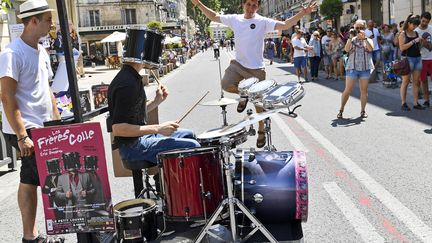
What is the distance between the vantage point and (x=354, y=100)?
12883 mm

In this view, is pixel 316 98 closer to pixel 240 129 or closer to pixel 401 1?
pixel 240 129

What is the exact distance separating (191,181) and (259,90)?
40.8 inches

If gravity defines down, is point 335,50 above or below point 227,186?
above

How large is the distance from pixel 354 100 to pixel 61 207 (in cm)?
1035

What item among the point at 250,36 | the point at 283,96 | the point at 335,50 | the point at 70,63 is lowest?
the point at 335,50

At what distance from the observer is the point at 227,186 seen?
364cm

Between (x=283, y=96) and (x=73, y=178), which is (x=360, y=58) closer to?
(x=283, y=96)

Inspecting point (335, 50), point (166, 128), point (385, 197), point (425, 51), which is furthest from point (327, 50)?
point (166, 128)

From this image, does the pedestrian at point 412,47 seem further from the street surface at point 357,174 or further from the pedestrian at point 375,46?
the pedestrian at point 375,46

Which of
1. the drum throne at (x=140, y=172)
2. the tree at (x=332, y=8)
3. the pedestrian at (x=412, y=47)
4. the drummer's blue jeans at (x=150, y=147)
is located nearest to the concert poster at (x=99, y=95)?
the pedestrian at (x=412, y=47)

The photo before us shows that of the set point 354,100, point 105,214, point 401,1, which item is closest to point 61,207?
point 105,214

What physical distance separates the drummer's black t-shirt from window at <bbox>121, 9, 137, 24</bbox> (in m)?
66.3

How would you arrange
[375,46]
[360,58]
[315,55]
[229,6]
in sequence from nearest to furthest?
[360,58]
[375,46]
[315,55]
[229,6]

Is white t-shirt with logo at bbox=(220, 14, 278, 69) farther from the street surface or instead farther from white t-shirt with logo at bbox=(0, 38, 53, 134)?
white t-shirt with logo at bbox=(0, 38, 53, 134)
